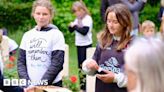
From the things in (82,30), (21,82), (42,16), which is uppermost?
(82,30)

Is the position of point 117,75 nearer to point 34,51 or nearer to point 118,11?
point 118,11

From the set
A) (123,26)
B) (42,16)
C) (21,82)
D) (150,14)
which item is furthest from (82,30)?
(150,14)

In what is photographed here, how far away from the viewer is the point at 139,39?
2508 mm

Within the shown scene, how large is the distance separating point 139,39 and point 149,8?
49.2 feet

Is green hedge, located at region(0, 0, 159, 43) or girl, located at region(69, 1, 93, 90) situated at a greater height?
green hedge, located at region(0, 0, 159, 43)

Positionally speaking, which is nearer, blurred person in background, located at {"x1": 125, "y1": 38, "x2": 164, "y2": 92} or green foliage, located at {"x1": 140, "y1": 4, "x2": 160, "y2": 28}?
blurred person in background, located at {"x1": 125, "y1": 38, "x2": 164, "y2": 92}

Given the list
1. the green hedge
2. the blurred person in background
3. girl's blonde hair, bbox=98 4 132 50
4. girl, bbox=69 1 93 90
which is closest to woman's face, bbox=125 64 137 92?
the blurred person in background

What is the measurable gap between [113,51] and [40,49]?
864 mm

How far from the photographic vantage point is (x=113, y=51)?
451 centimetres

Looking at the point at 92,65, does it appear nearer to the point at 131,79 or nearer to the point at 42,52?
the point at 42,52

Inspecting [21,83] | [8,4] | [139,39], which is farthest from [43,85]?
[8,4]

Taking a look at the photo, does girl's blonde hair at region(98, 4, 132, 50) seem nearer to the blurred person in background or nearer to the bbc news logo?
the bbc news logo

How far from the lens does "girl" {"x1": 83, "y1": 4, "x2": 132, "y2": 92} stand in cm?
445

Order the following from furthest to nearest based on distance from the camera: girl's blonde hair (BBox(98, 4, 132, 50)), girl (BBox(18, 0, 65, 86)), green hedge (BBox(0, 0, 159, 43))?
1. green hedge (BBox(0, 0, 159, 43))
2. girl (BBox(18, 0, 65, 86))
3. girl's blonde hair (BBox(98, 4, 132, 50))
